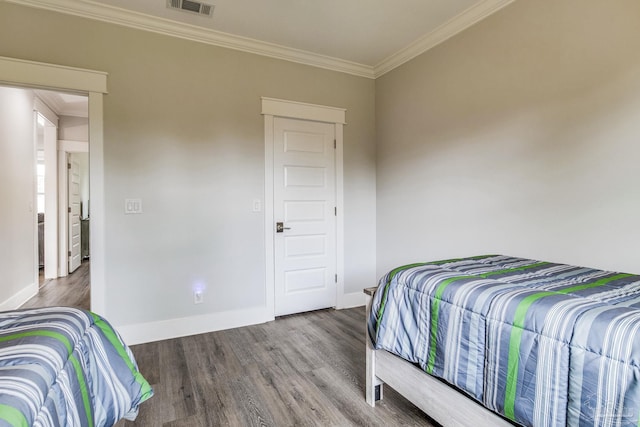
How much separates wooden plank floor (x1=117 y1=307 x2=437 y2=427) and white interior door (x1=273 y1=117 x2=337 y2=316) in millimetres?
434

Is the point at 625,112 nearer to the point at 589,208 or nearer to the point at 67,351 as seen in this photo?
the point at 589,208

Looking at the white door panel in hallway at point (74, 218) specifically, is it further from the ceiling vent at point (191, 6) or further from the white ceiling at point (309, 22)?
the ceiling vent at point (191, 6)

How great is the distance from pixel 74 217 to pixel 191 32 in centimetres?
436

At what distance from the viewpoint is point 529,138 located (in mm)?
2184

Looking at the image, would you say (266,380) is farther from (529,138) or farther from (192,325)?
(529,138)

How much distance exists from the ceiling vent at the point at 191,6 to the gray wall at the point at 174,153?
1.13 feet

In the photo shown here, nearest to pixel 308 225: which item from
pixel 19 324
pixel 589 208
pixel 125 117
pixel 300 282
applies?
pixel 300 282

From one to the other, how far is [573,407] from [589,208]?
139 centimetres

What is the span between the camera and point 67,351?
0.99m

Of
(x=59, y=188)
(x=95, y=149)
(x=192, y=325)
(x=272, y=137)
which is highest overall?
(x=272, y=137)

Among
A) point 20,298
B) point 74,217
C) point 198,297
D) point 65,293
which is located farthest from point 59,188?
point 198,297

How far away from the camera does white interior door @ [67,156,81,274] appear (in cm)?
525

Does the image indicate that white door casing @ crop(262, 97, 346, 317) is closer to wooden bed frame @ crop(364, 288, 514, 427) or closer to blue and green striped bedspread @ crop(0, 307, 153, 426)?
wooden bed frame @ crop(364, 288, 514, 427)

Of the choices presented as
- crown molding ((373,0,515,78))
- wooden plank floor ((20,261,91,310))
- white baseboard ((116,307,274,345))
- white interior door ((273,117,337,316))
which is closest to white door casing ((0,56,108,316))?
white baseboard ((116,307,274,345))
